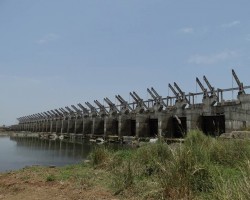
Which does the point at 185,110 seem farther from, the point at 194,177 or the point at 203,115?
the point at 194,177

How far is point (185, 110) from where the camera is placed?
1383 inches

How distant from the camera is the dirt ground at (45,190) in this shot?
819cm

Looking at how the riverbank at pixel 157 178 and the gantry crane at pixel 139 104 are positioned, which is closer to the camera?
the riverbank at pixel 157 178

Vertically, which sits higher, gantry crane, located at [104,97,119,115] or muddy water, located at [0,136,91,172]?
gantry crane, located at [104,97,119,115]

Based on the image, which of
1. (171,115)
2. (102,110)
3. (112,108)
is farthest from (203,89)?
(102,110)

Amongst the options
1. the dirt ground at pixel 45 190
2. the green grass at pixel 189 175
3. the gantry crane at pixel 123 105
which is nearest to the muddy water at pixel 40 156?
the dirt ground at pixel 45 190

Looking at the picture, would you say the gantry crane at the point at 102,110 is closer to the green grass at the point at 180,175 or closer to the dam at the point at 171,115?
the dam at the point at 171,115

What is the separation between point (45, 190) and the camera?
9117 millimetres

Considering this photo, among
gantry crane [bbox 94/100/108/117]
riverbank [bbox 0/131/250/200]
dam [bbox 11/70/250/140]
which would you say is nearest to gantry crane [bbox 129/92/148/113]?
dam [bbox 11/70/250/140]

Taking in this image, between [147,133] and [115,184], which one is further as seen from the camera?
[147,133]

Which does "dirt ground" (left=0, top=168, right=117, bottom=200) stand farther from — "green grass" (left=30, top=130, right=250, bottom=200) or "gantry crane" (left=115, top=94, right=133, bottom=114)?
"gantry crane" (left=115, top=94, right=133, bottom=114)

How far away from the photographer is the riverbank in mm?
6590

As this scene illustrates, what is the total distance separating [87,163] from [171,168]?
7532 mm

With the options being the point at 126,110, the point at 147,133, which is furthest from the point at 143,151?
the point at 126,110
